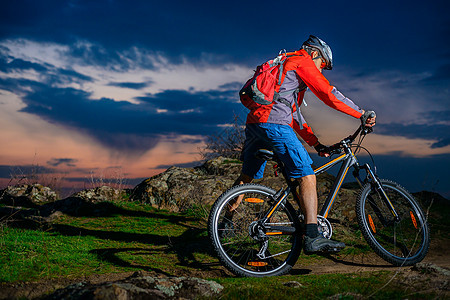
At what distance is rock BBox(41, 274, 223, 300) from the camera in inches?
94.3

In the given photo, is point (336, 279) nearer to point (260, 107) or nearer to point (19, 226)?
point (260, 107)

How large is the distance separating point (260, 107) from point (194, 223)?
10.5 ft

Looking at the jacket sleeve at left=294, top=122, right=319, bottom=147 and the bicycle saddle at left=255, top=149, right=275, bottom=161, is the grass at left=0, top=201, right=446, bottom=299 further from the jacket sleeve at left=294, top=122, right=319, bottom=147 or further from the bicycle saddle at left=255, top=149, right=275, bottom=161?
the jacket sleeve at left=294, top=122, right=319, bottom=147

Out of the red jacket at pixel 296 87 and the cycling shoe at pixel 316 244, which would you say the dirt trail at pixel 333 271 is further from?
the red jacket at pixel 296 87

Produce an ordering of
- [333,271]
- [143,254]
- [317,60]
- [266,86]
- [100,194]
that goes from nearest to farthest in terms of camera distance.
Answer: [266,86], [333,271], [317,60], [143,254], [100,194]

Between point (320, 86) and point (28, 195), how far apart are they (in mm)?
8163

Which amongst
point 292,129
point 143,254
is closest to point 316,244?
point 292,129

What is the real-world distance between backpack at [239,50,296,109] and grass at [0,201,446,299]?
1837 mm

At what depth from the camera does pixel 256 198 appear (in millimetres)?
4195

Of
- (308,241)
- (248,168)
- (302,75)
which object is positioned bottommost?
(308,241)

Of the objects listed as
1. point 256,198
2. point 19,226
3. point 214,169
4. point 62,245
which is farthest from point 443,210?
point 19,226

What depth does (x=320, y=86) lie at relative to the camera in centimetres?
410

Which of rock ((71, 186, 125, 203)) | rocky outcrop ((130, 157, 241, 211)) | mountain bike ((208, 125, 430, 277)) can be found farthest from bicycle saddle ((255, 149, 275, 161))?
rock ((71, 186, 125, 203))

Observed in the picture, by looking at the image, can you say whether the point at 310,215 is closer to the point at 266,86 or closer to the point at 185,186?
the point at 266,86
